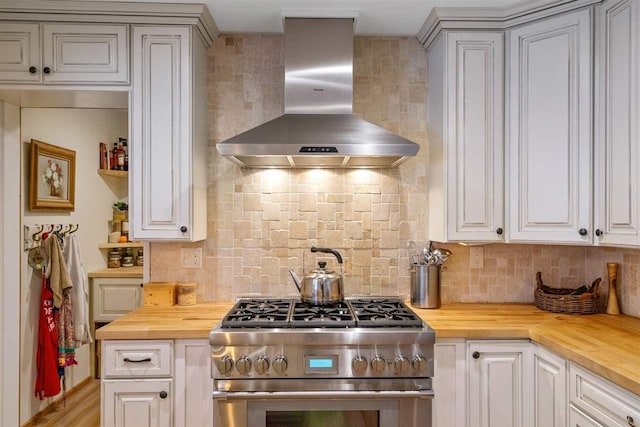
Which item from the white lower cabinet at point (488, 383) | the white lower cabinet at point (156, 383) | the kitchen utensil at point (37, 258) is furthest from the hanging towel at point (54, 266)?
the white lower cabinet at point (488, 383)

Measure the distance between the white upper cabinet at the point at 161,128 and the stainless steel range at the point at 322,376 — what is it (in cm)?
73

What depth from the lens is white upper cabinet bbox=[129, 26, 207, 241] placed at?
219 centimetres

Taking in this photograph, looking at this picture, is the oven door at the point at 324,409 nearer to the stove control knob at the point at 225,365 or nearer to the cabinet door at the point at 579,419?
the stove control knob at the point at 225,365

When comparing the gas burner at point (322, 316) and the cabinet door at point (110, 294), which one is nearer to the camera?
the gas burner at point (322, 316)

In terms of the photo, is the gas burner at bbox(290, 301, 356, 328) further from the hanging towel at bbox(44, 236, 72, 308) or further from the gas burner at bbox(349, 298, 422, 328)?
the hanging towel at bbox(44, 236, 72, 308)

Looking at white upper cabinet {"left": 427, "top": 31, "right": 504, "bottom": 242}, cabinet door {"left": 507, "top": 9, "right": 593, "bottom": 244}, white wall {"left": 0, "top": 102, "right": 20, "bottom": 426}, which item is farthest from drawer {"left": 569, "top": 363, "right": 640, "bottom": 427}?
white wall {"left": 0, "top": 102, "right": 20, "bottom": 426}

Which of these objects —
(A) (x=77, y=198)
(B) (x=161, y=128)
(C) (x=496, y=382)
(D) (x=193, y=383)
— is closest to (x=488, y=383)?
(C) (x=496, y=382)

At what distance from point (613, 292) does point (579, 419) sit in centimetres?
87

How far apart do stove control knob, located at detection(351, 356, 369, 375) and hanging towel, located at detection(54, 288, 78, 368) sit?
2333 millimetres

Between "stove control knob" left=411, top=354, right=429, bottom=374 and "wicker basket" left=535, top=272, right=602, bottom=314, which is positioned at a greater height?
"wicker basket" left=535, top=272, right=602, bottom=314

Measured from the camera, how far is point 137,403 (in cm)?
194

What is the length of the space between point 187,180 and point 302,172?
2.16 ft

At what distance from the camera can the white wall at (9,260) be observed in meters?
2.57

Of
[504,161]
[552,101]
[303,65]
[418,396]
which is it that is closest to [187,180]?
[303,65]
